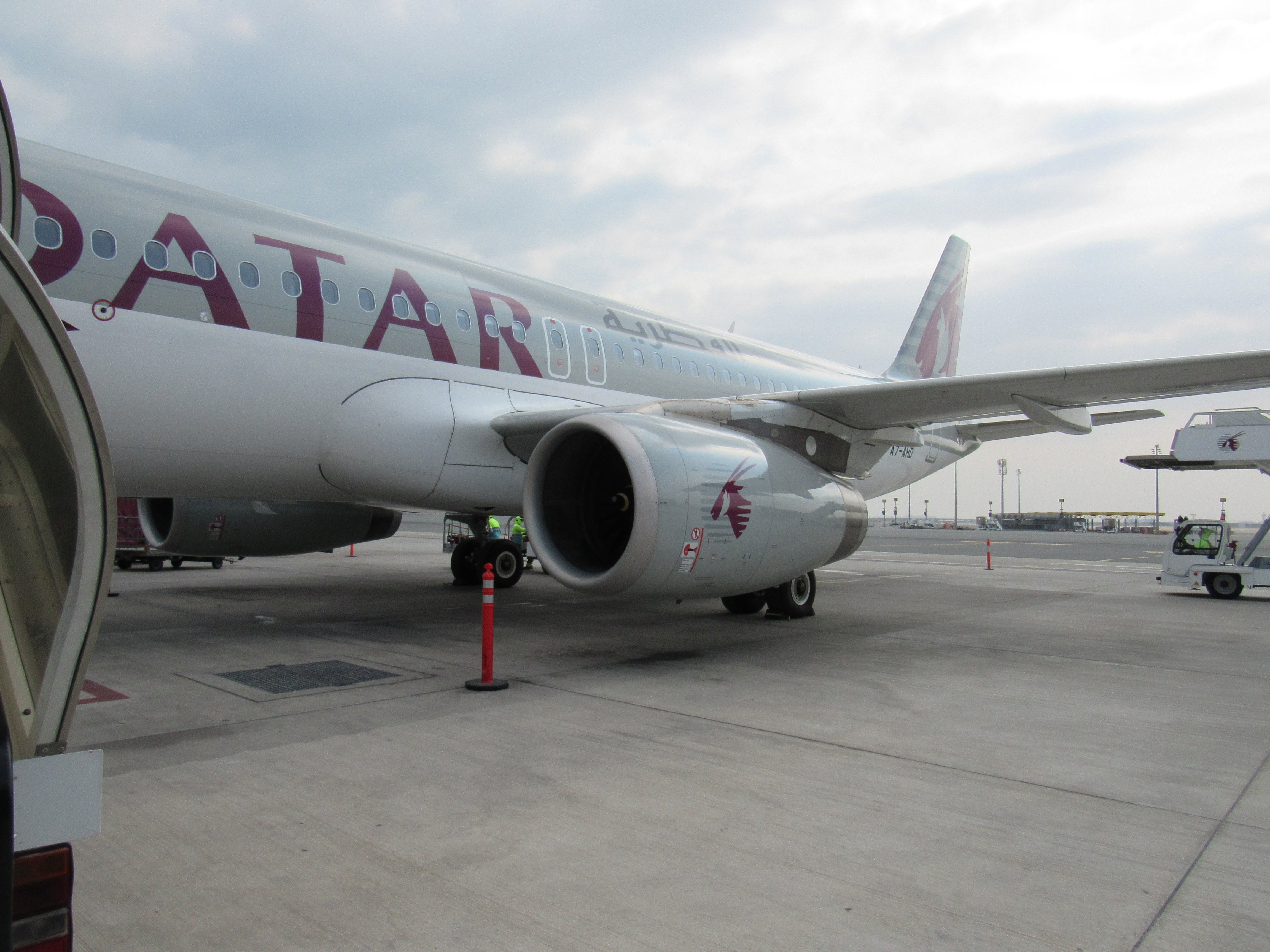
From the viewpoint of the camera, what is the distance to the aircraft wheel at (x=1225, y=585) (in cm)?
1224

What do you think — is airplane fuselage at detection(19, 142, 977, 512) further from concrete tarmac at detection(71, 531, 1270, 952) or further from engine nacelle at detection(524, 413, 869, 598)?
concrete tarmac at detection(71, 531, 1270, 952)

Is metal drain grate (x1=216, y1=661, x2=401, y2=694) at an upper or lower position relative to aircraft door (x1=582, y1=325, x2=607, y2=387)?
lower

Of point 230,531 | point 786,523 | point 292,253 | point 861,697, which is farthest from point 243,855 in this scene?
point 230,531

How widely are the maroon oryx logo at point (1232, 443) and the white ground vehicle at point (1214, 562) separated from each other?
1650 mm

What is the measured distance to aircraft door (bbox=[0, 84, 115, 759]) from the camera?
56.2 inches

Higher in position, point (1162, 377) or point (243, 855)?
point (1162, 377)

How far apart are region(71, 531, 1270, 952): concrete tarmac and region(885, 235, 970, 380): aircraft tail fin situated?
336 inches

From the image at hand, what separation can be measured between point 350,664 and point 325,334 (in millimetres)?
2580

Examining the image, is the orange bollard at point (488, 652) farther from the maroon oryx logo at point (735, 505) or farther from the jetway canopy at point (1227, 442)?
the jetway canopy at point (1227, 442)

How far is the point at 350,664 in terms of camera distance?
5824 mm

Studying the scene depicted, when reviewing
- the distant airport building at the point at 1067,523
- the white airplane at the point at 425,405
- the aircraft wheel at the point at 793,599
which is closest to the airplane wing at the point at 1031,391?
the white airplane at the point at 425,405

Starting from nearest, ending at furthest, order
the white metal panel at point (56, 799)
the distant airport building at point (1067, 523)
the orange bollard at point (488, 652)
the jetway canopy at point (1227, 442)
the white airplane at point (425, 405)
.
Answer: the white metal panel at point (56, 799)
the orange bollard at point (488, 652)
the white airplane at point (425, 405)
the jetway canopy at point (1227, 442)
the distant airport building at point (1067, 523)

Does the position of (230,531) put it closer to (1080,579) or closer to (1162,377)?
(1162,377)

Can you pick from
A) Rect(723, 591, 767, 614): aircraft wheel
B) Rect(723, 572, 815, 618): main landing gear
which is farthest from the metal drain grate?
Rect(723, 591, 767, 614): aircraft wheel
